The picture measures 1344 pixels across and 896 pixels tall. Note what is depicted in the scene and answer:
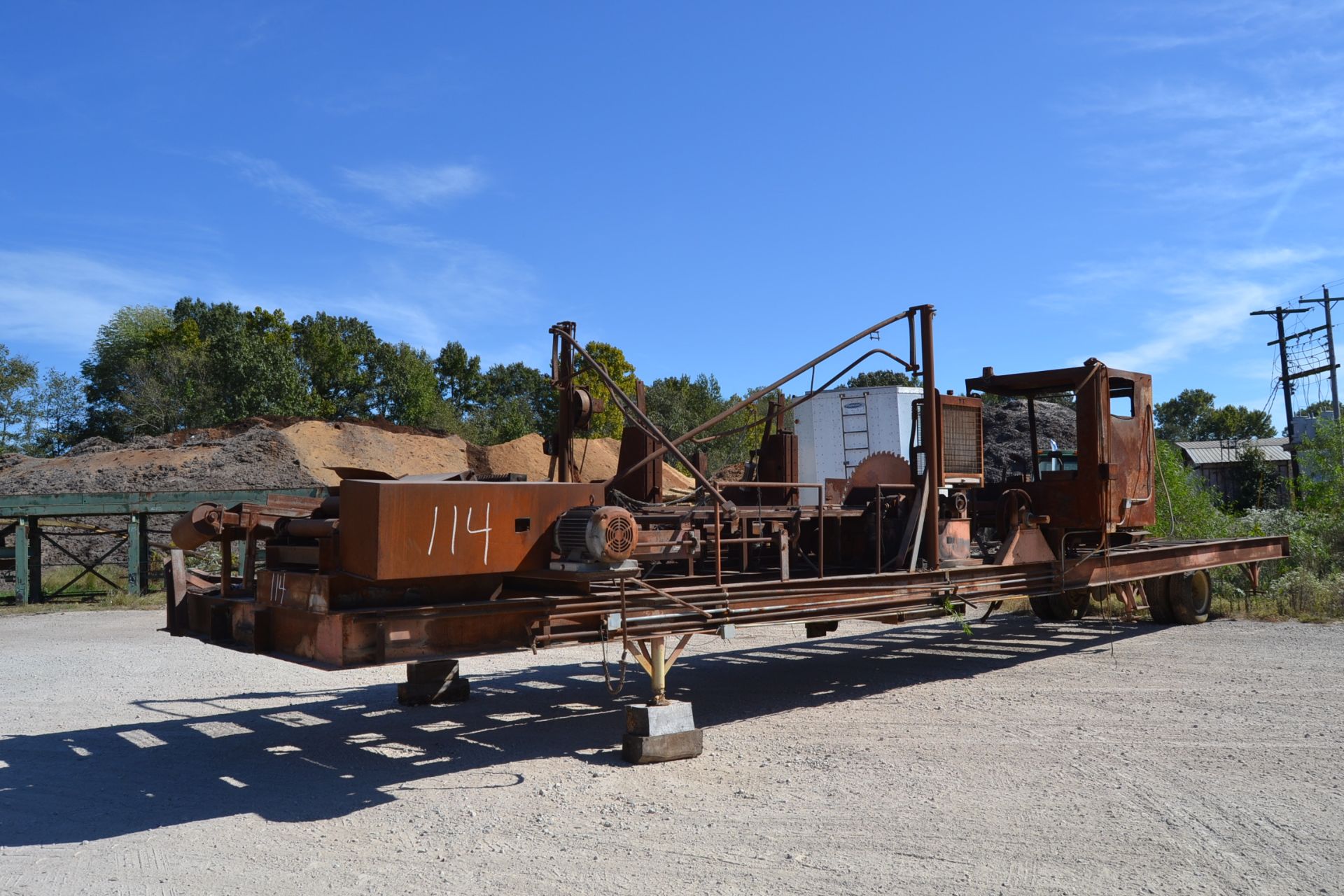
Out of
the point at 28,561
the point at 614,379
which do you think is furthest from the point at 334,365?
the point at 28,561

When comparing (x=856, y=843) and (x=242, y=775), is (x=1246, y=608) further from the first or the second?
(x=242, y=775)

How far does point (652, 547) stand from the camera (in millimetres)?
6281

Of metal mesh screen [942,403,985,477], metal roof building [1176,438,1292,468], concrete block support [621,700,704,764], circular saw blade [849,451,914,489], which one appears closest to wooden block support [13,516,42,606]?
circular saw blade [849,451,914,489]

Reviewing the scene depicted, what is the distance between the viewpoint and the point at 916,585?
796 centimetres

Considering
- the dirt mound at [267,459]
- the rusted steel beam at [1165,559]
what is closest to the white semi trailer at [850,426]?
→ the dirt mound at [267,459]

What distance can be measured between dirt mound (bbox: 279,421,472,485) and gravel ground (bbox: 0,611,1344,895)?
2669 cm

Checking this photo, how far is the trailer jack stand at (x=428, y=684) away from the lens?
8.62 metres

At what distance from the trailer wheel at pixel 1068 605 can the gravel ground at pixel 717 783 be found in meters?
3.17

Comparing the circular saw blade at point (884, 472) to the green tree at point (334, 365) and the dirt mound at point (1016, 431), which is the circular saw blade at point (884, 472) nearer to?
the dirt mound at point (1016, 431)

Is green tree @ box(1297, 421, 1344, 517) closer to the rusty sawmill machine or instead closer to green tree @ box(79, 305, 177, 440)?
the rusty sawmill machine

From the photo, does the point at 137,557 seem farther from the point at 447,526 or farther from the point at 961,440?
the point at 447,526

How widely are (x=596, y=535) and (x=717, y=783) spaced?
170cm

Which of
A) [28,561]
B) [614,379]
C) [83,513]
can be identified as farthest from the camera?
[614,379]

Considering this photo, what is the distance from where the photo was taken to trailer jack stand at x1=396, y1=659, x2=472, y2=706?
8625 mm
